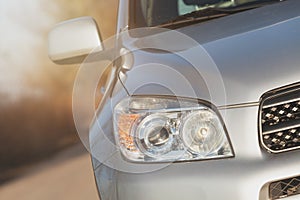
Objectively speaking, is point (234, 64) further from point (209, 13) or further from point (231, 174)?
point (209, 13)

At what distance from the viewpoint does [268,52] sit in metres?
2.47

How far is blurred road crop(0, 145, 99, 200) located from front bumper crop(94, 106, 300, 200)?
2780 mm

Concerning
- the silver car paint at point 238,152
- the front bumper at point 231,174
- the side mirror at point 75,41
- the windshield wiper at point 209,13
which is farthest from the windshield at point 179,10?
the front bumper at point 231,174

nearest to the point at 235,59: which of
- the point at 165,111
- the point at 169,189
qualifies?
the point at 165,111

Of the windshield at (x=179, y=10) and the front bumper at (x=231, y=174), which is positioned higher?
Answer: the windshield at (x=179, y=10)

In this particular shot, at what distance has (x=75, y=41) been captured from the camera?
3336 mm

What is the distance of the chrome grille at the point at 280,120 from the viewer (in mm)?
2305

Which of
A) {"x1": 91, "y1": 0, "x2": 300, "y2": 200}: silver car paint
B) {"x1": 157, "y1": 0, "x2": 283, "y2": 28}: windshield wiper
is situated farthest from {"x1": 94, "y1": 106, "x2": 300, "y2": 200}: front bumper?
{"x1": 157, "y1": 0, "x2": 283, "y2": 28}: windshield wiper

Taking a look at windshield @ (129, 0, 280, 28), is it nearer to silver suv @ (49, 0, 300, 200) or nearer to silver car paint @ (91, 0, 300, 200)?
silver suv @ (49, 0, 300, 200)

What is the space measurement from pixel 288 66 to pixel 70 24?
1.37 meters

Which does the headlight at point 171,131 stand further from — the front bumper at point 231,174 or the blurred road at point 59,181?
the blurred road at point 59,181

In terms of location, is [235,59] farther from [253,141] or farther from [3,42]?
[3,42]

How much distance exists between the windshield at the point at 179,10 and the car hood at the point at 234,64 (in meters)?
0.37

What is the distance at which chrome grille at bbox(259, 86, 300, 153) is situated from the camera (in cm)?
230
